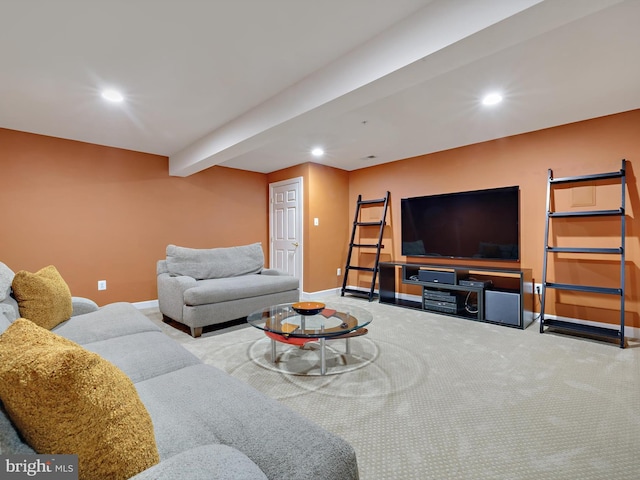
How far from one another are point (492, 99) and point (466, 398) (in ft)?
8.06

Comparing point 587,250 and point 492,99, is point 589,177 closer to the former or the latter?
point 587,250

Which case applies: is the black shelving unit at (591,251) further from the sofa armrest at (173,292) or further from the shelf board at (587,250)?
the sofa armrest at (173,292)

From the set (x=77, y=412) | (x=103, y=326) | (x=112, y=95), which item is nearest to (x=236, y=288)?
(x=103, y=326)

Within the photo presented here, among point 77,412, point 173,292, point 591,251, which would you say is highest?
point 591,251

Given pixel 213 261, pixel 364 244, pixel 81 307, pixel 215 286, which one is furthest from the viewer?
pixel 364 244

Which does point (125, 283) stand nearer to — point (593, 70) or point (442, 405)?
point (442, 405)

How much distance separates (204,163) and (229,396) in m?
3.48

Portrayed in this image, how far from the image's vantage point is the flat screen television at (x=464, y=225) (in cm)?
380

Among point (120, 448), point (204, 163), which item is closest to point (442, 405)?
point (120, 448)

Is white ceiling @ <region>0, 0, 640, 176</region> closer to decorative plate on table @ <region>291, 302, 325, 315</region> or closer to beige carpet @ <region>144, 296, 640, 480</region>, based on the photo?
decorative plate on table @ <region>291, 302, 325, 315</region>

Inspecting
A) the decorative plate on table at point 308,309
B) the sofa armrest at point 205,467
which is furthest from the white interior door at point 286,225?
the sofa armrest at point 205,467

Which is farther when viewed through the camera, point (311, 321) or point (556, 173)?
point (556, 173)

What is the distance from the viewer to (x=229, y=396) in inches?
45.1

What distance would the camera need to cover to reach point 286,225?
5.41 meters
